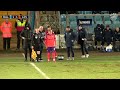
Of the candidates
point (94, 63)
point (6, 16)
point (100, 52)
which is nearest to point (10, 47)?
point (6, 16)

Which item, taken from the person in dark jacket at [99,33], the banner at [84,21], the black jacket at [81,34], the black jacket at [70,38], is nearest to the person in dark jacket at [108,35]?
the person in dark jacket at [99,33]

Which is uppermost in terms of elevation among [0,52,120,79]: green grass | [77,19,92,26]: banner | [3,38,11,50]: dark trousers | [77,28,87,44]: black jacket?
[77,19,92,26]: banner

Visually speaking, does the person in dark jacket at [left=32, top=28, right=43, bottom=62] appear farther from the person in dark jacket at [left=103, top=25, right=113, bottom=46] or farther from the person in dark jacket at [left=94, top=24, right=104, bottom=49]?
the person in dark jacket at [left=103, top=25, right=113, bottom=46]

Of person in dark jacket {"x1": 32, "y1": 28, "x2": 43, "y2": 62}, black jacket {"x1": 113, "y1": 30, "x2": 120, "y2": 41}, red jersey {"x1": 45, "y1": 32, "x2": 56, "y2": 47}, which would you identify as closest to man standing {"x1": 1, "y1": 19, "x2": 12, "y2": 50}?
red jersey {"x1": 45, "y1": 32, "x2": 56, "y2": 47}

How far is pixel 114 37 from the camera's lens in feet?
78.0

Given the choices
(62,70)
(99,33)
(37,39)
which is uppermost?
(99,33)

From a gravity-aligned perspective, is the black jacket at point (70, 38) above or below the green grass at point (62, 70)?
above

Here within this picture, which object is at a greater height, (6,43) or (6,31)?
(6,31)

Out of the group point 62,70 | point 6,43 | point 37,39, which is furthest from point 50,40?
point 6,43

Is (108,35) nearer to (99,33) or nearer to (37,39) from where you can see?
(99,33)

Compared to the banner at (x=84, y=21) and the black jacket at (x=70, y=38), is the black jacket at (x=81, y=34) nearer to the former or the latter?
the black jacket at (x=70, y=38)

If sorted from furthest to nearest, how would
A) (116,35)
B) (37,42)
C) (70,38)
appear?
(116,35) < (70,38) < (37,42)
